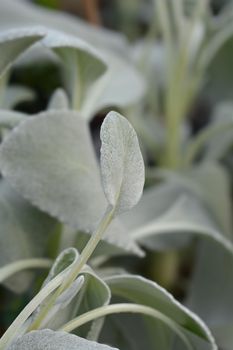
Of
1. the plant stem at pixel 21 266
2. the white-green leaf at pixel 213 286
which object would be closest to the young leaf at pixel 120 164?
the plant stem at pixel 21 266

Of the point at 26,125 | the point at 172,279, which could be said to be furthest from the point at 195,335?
the point at 172,279

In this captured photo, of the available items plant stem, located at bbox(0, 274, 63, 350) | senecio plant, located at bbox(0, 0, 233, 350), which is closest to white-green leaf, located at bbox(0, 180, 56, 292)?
senecio plant, located at bbox(0, 0, 233, 350)

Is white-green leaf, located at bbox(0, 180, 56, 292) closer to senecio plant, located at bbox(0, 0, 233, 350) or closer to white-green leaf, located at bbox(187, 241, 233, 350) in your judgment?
senecio plant, located at bbox(0, 0, 233, 350)

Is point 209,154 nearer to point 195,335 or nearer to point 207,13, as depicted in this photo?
point 207,13

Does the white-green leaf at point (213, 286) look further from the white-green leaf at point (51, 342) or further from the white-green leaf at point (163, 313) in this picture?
the white-green leaf at point (51, 342)

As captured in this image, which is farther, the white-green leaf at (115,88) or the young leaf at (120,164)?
the white-green leaf at (115,88)

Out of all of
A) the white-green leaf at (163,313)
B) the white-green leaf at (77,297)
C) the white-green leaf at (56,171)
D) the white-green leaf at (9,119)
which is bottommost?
the white-green leaf at (163,313)
